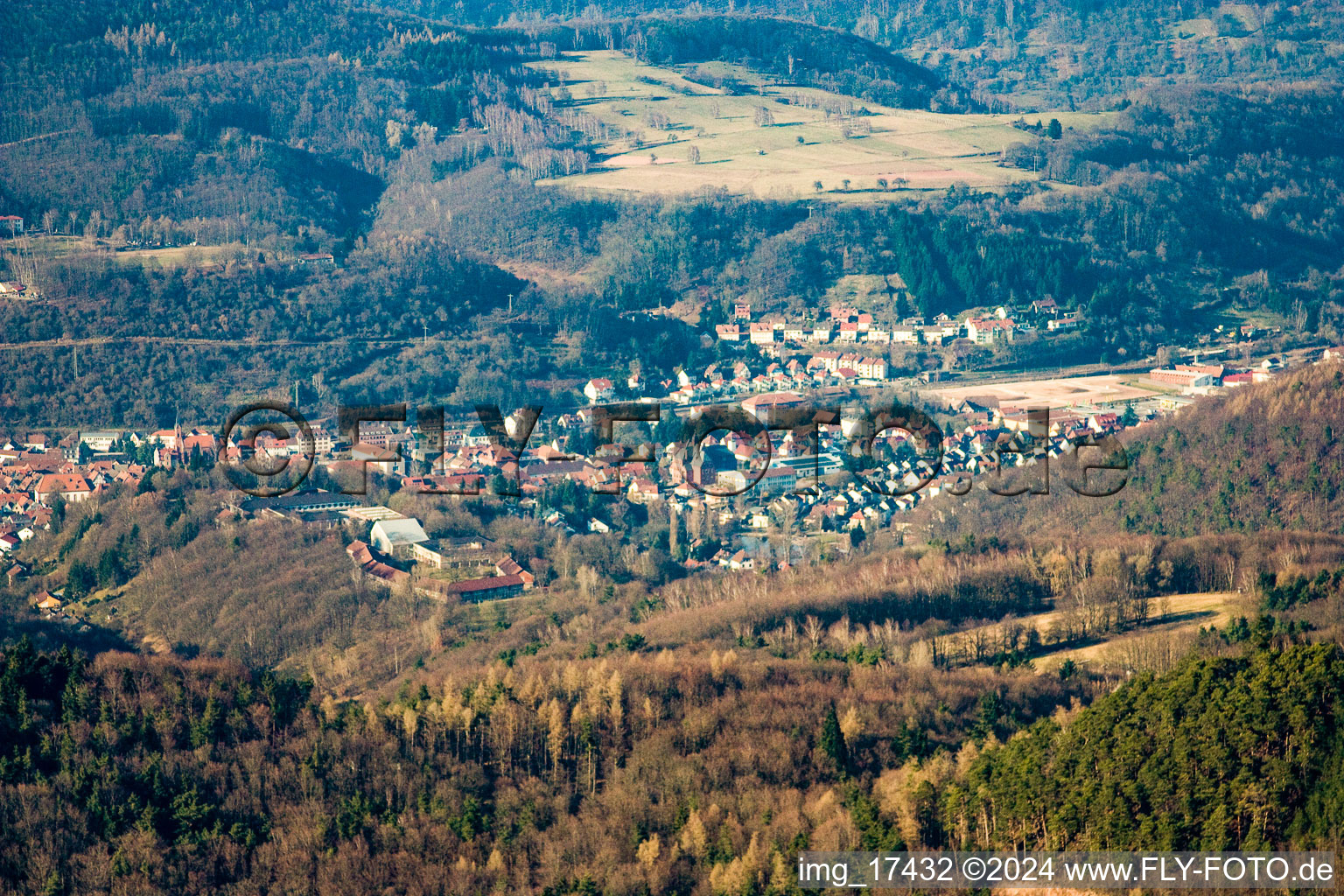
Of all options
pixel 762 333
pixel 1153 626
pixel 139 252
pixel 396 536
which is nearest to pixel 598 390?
pixel 762 333

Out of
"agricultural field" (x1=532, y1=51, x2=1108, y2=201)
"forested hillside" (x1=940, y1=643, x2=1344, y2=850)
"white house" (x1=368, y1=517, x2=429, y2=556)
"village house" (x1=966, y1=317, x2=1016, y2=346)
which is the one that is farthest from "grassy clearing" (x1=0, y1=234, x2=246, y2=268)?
"forested hillside" (x1=940, y1=643, x2=1344, y2=850)

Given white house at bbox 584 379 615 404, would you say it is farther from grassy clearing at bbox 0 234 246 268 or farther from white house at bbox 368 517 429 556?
white house at bbox 368 517 429 556

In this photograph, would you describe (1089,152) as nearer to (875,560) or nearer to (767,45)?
(767,45)

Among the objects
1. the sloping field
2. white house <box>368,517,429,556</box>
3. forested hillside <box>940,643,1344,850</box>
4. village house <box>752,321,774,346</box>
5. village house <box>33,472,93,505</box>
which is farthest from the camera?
village house <box>752,321,774,346</box>

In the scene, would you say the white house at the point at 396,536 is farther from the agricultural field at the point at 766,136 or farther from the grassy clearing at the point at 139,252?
the agricultural field at the point at 766,136

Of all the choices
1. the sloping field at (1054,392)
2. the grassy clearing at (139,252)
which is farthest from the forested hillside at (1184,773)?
the grassy clearing at (139,252)

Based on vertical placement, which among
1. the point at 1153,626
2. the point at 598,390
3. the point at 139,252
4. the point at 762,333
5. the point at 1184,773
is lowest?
the point at 1153,626

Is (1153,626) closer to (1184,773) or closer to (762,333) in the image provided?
(1184,773)

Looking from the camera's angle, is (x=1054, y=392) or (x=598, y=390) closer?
(x=1054, y=392)

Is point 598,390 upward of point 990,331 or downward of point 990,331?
downward

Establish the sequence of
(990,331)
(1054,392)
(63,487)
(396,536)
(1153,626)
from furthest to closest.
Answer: (990,331) < (1054,392) < (63,487) < (396,536) < (1153,626)
